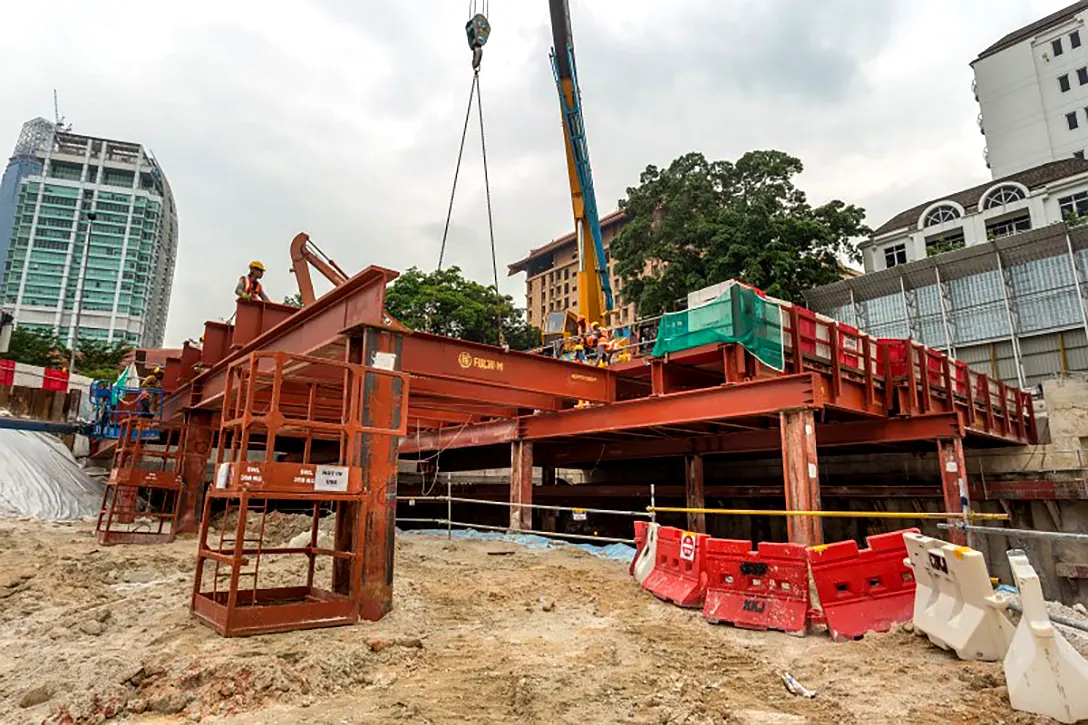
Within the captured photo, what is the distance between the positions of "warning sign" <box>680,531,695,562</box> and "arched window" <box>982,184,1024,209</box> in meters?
38.9

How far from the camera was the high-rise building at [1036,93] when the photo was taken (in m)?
44.2

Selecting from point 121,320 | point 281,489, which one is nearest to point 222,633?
point 281,489

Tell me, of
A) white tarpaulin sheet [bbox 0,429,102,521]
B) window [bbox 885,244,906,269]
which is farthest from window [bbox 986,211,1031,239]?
white tarpaulin sheet [bbox 0,429,102,521]

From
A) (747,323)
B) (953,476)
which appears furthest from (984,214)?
(747,323)

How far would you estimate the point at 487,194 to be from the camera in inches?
704

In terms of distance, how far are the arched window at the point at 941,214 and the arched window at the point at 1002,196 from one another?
66.3 inches

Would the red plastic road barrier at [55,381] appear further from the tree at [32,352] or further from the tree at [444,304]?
the tree at [444,304]

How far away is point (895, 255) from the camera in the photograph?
3944 centimetres

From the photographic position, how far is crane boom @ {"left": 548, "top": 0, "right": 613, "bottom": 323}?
2320cm

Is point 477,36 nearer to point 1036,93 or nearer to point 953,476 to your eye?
point 953,476

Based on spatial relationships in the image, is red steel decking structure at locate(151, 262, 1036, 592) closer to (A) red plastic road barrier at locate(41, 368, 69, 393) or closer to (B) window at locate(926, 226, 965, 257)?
(A) red plastic road barrier at locate(41, 368, 69, 393)

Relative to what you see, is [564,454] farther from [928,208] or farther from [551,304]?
[551,304]

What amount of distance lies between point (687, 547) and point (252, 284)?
1018 centimetres

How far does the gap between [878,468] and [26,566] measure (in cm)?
1924
